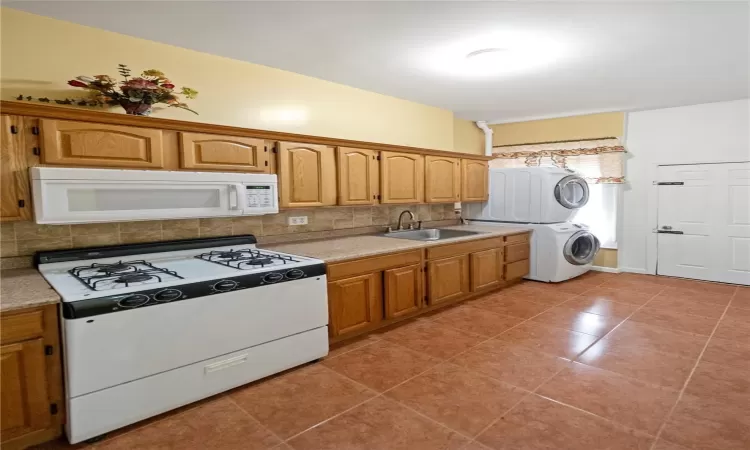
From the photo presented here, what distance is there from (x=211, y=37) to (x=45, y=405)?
2.30 m

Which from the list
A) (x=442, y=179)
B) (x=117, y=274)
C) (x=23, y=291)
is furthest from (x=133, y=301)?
(x=442, y=179)

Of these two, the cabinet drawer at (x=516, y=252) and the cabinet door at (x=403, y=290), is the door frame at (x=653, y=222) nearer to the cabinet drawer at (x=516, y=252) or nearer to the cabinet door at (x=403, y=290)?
the cabinet drawer at (x=516, y=252)

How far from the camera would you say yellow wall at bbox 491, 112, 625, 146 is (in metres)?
5.21

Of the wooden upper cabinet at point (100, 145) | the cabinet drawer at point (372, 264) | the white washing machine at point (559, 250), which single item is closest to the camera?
the wooden upper cabinet at point (100, 145)

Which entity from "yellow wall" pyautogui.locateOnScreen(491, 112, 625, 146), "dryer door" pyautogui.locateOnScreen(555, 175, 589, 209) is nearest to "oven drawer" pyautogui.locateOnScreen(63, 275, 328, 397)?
"dryer door" pyautogui.locateOnScreen(555, 175, 589, 209)

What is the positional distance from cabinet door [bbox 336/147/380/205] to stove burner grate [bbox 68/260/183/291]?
1.60 metres

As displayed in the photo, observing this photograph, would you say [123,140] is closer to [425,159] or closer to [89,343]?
[89,343]

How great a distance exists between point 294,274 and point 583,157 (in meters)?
4.56

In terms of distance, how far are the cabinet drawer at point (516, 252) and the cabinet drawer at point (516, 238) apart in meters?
0.04

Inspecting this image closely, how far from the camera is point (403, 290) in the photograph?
344cm

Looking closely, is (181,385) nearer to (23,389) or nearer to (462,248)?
(23,389)

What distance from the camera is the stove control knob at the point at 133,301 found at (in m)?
1.88

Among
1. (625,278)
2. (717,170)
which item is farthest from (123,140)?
(717,170)

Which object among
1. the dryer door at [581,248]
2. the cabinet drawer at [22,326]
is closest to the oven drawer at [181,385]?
the cabinet drawer at [22,326]
